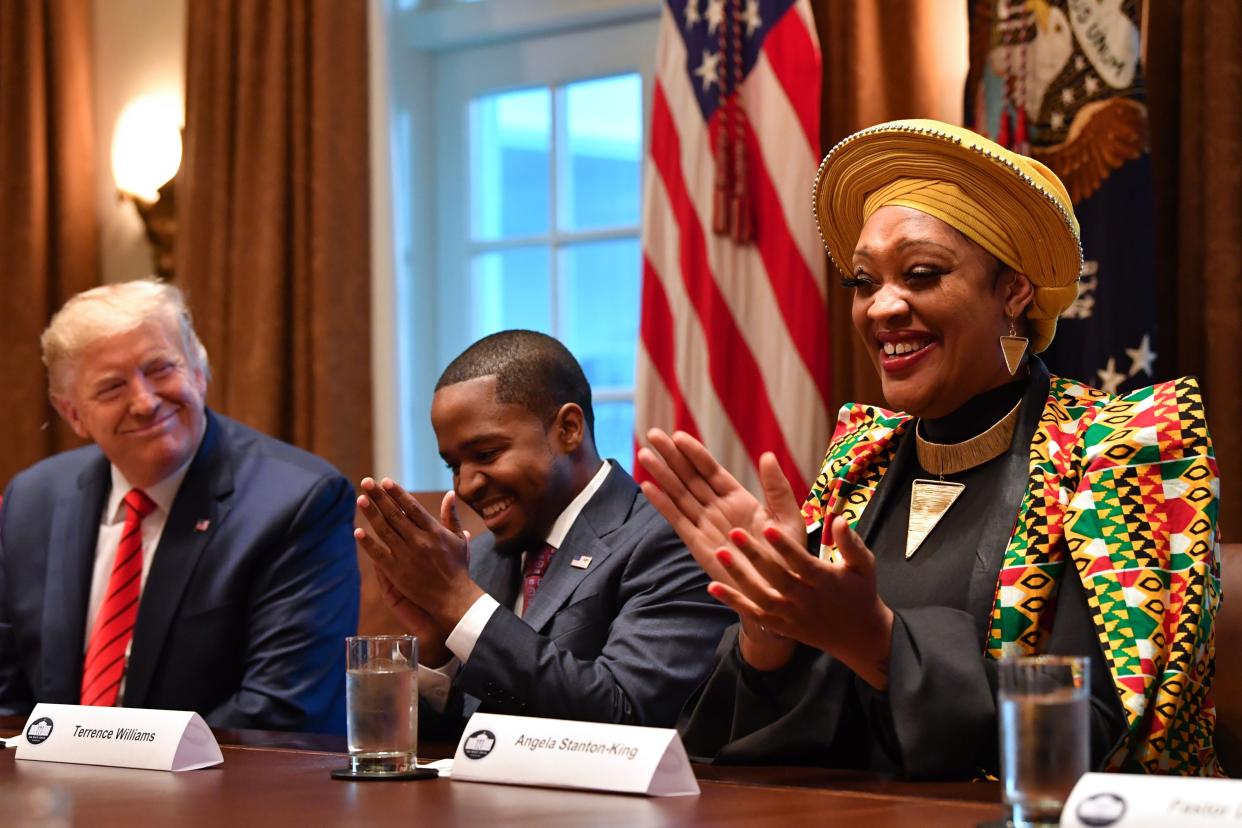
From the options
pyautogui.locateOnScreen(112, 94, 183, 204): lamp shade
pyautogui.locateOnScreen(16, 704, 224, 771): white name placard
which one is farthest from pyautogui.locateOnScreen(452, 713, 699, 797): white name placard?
pyautogui.locateOnScreen(112, 94, 183, 204): lamp shade

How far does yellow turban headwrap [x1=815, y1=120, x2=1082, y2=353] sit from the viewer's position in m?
2.23

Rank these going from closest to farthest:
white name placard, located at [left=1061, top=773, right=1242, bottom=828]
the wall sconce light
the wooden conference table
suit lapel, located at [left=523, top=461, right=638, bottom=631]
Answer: white name placard, located at [left=1061, top=773, right=1242, bottom=828]
the wooden conference table
suit lapel, located at [left=523, top=461, right=638, bottom=631]
the wall sconce light

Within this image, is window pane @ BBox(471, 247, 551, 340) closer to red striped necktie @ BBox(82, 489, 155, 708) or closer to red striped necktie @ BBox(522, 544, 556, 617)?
red striped necktie @ BBox(82, 489, 155, 708)

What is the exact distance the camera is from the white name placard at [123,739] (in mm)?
1949

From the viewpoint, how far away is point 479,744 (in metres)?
1.83

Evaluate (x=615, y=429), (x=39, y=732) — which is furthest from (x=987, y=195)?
(x=615, y=429)

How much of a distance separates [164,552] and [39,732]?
3.93 feet

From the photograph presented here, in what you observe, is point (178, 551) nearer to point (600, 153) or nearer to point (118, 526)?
point (118, 526)

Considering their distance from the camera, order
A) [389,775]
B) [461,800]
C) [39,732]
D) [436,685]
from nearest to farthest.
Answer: [461,800], [389,775], [39,732], [436,685]

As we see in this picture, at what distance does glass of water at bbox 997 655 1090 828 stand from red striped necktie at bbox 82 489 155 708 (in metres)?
2.21

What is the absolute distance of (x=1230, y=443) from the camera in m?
3.42

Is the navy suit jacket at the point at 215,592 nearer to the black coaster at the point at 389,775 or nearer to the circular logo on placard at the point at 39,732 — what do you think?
the circular logo on placard at the point at 39,732

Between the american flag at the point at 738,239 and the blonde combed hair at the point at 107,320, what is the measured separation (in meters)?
1.19

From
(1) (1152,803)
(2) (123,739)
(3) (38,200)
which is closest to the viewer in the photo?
(1) (1152,803)
